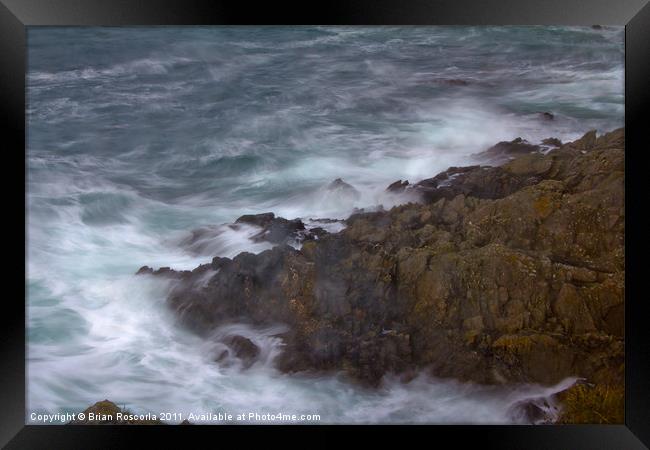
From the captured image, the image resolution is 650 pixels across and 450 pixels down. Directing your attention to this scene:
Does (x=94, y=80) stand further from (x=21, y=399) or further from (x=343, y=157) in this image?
(x=21, y=399)

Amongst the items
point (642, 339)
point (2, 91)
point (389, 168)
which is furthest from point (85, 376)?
point (642, 339)

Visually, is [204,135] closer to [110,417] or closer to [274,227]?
[274,227]

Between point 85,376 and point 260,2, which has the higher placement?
point 260,2

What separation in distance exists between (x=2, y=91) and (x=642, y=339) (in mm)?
4537

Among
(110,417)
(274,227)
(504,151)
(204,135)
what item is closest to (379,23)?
(504,151)

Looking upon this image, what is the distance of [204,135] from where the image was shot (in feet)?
10.7

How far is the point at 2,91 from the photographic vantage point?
312cm

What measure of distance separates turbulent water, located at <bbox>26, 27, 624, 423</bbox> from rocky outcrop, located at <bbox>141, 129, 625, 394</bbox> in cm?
17

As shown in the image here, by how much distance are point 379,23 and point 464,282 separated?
1.82 meters

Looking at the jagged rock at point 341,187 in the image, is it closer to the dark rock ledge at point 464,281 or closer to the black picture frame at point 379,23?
the dark rock ledge at point 464,281

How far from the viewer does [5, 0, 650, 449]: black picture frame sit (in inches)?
122

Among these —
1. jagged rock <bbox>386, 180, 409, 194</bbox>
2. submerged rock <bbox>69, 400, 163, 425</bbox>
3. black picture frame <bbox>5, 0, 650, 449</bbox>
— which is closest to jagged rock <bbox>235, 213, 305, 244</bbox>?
jagged rock <bbox>386, 180, 409, 194</bbox>

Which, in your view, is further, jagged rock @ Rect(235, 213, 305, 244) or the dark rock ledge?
jagged rock @ Rect(235, 213, 305, 244)

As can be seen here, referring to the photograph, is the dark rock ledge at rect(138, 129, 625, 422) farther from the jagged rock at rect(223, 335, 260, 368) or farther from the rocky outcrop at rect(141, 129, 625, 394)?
the jagged rock at rect(223, 335, 260, 368)
